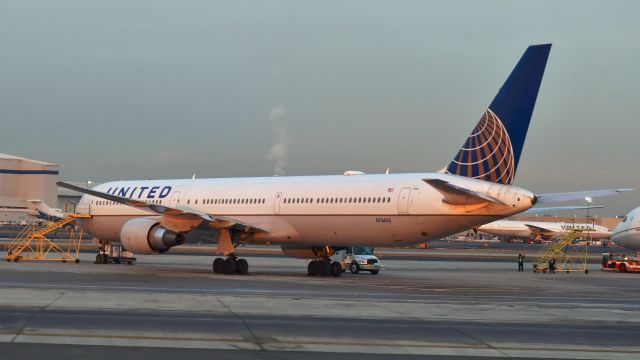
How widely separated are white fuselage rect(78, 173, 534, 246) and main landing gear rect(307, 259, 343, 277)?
4.32ft

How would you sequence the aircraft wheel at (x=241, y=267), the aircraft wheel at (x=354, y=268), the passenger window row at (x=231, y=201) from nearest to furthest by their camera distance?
1. the aircraft wheel at (x=241, y=267)
2. the passenger window row at (x=231, y=201)
3. the aircraft wheel at (x=354, y=268)

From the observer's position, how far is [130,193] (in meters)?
45.8

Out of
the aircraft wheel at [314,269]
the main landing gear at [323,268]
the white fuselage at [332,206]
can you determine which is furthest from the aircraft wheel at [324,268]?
the white fuselage at [332,206]

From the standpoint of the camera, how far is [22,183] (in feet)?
501

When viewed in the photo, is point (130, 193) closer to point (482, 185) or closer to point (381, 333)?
point (482, 185)

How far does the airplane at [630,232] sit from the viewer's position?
56.7 meters

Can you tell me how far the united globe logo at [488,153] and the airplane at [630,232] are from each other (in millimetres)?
26455

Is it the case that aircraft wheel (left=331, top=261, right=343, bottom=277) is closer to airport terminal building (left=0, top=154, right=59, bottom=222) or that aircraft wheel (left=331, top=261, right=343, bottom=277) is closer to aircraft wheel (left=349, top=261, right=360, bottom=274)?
aircraft wheel (left=349, top=261, right=360, bottom=274)

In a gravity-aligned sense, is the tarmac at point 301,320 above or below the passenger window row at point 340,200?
below

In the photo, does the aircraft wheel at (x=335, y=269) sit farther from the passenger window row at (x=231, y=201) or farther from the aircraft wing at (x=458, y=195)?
the aircraft wing at (x=458, y=195)

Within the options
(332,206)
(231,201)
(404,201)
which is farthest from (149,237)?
(404,201)

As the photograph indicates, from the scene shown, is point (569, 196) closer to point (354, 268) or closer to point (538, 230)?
point (354, 268)

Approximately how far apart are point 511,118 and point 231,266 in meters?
14.0

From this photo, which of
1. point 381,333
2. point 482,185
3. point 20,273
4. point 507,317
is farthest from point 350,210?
point 381,333
